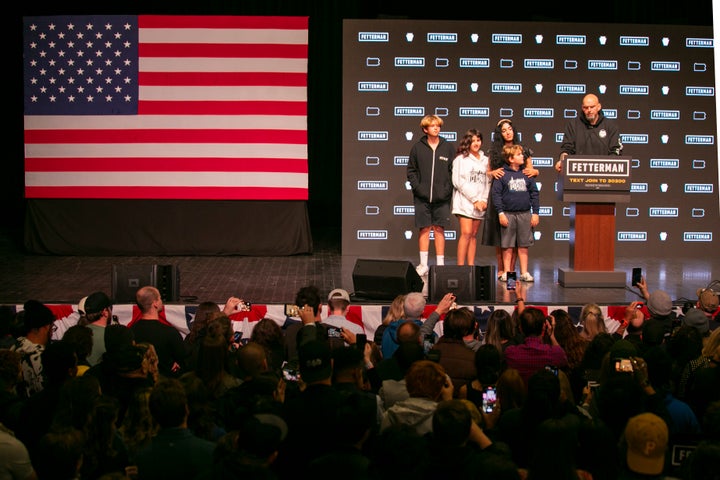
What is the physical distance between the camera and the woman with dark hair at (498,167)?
8750 millimetres

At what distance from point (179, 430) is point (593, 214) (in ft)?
21.0

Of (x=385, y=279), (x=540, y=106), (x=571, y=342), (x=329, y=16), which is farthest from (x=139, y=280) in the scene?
(x=329, y=16)

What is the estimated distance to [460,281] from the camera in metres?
7.61

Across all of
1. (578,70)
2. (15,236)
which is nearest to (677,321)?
(578,70)

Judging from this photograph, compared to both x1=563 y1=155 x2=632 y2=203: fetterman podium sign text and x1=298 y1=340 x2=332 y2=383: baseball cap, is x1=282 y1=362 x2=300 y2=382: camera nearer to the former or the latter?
x1=298 y1=340 x2=332 y2=383: baseball cap

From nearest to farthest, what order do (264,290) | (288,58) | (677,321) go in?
A: (677,321) < (264,290) < (288,58)

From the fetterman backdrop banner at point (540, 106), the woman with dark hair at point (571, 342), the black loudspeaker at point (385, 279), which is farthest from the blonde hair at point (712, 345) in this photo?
the fetterman backdrop banner at point (540, 106)

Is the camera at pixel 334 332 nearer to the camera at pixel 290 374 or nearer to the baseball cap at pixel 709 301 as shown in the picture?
the camera at pixel 290 374

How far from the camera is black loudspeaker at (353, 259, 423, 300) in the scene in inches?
302

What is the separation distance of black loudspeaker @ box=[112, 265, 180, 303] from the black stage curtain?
4006 mm

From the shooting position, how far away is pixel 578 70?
11.9 meters

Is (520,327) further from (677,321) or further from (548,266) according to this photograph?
(548,266)

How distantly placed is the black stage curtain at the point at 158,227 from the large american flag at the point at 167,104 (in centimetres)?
19

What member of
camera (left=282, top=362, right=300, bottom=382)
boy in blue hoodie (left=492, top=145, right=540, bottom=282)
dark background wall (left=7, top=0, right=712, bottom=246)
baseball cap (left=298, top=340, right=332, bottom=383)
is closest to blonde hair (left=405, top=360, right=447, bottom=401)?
baseball cap (left=298, top=340, right=332, bottom=383)
